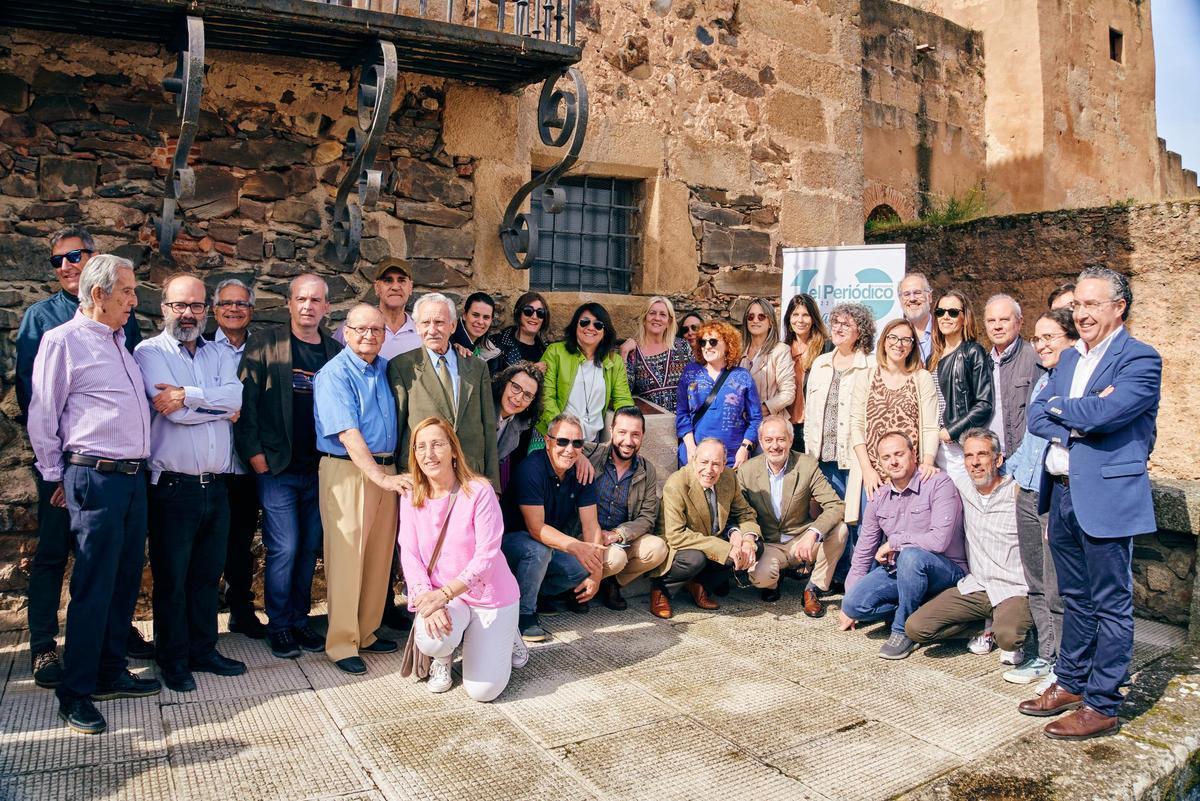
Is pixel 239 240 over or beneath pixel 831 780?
over

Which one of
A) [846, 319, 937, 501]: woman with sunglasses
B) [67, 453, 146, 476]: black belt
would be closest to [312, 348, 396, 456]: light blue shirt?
[67, 453, 146, 476]: black belt

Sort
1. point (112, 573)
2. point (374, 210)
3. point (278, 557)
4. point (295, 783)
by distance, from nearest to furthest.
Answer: point (295, 783) < point (112, 573) < point (278, 557) < point (374, 210)

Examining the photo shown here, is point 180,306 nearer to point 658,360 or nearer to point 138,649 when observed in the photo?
point 138,649

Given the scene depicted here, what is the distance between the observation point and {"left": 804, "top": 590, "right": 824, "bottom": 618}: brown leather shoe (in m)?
4.61

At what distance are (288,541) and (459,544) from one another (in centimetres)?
81

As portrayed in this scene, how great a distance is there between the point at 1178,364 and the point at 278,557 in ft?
22.1

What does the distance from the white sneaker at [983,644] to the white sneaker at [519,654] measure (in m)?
1.99

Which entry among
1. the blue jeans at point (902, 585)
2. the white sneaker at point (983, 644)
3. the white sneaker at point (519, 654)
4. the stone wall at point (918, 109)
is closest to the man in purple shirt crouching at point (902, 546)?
the blue jeans at point (902, 585)

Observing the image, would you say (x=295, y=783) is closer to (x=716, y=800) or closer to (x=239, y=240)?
(x=716, y=800)

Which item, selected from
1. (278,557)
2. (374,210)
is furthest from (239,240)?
(278,557)

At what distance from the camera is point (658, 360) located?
533 centimetres

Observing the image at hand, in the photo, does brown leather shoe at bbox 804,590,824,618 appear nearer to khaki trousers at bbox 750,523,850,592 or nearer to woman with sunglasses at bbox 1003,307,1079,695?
khaki trousers at bbox 750,523,850,592

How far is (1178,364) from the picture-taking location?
23.4 feet

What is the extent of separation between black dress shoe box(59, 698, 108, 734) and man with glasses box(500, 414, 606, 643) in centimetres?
171
